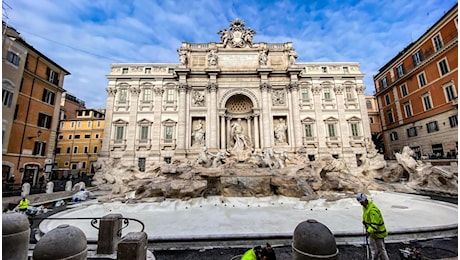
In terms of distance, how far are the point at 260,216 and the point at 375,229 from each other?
533 centimetres

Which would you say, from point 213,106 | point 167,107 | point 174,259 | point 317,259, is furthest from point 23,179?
point 317,259

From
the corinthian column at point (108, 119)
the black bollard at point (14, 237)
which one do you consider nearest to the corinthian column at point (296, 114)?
the corinthian column at point (108, 119)

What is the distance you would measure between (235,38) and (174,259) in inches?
1016

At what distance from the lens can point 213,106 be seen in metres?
24.1

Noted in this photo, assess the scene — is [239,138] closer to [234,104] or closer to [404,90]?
[234,104]

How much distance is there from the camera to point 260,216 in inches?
365

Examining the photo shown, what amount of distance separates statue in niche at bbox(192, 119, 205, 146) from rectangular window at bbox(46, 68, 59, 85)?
15.0 meters

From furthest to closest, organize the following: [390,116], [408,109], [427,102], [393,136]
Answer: [390,116] → [393,136] → [408,109] → [427,102]

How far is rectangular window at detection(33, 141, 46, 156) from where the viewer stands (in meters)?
18.9

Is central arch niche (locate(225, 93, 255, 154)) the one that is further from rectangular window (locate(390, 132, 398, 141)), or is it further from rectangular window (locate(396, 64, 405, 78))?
rectangular window (locate(390, 132, 398, 141))

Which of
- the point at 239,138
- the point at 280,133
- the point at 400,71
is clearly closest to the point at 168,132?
the point at 239,138

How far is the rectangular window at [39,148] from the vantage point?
18875mm

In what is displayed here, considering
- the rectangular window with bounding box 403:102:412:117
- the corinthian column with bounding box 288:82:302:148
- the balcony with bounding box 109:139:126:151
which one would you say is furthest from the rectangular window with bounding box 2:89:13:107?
the rectangular window with bounding box 403:102:412:117

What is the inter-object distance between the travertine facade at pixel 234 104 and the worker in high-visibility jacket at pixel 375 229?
17694 mm
